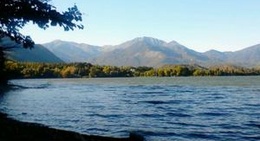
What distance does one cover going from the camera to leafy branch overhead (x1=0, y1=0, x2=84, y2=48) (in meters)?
22.8

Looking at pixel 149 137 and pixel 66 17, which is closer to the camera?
pixel 66 17

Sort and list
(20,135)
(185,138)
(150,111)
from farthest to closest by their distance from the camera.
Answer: (150,111)
(185,138)
(20,135)

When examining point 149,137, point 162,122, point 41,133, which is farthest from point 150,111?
point 41,133

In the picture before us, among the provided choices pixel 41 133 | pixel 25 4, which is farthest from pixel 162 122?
pixel 25 4

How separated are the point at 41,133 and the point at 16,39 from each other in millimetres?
5903

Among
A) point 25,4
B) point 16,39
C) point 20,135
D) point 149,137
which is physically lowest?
point 149,137

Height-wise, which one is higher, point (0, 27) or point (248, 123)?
point (0, 27)

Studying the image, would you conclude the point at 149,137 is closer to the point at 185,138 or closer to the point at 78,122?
the point at 185,138

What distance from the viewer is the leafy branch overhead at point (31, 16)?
2277 centimetres

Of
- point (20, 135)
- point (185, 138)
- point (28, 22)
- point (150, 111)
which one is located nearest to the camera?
point (20, 135)

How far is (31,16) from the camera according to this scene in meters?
23.3

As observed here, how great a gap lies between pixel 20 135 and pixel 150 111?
3826 centimetres

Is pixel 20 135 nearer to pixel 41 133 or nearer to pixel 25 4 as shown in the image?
pixel 41 133

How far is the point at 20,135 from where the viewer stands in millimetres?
22594
